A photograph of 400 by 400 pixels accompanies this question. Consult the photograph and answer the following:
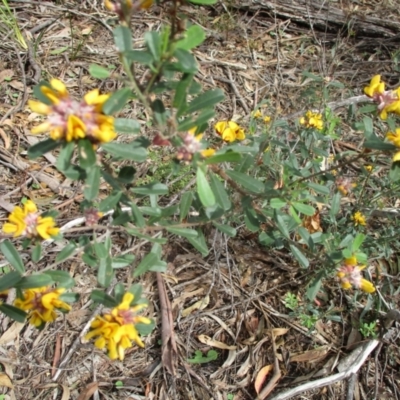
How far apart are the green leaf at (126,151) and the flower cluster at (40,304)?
1.54 feet

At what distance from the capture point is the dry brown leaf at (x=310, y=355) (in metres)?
2.16

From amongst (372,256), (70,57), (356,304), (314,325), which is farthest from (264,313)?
(70,57)

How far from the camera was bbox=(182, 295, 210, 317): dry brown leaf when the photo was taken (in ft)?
7.46

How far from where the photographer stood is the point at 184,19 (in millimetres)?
1116

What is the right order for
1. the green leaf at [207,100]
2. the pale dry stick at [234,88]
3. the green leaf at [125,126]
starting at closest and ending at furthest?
1. the green leaf at [125,126]
2. the green leaf at [207,100]
3. the pale dry stick at [234,88]

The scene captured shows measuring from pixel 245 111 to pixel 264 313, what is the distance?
4.80 feet

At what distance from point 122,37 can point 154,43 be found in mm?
74

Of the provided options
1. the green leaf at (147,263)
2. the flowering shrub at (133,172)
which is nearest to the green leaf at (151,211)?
the flowering shrub at (133,172)

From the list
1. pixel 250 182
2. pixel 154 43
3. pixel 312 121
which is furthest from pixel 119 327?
pixel 312 121

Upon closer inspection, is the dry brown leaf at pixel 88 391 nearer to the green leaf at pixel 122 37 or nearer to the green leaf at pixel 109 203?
the green leaf at pixel 109 203

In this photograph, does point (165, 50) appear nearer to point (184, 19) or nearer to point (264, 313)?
point (184, 19)

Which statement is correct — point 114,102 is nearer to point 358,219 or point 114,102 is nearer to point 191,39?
point 191,39

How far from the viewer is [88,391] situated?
6.61 ft

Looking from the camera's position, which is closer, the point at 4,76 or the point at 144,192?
the point at 144,192
